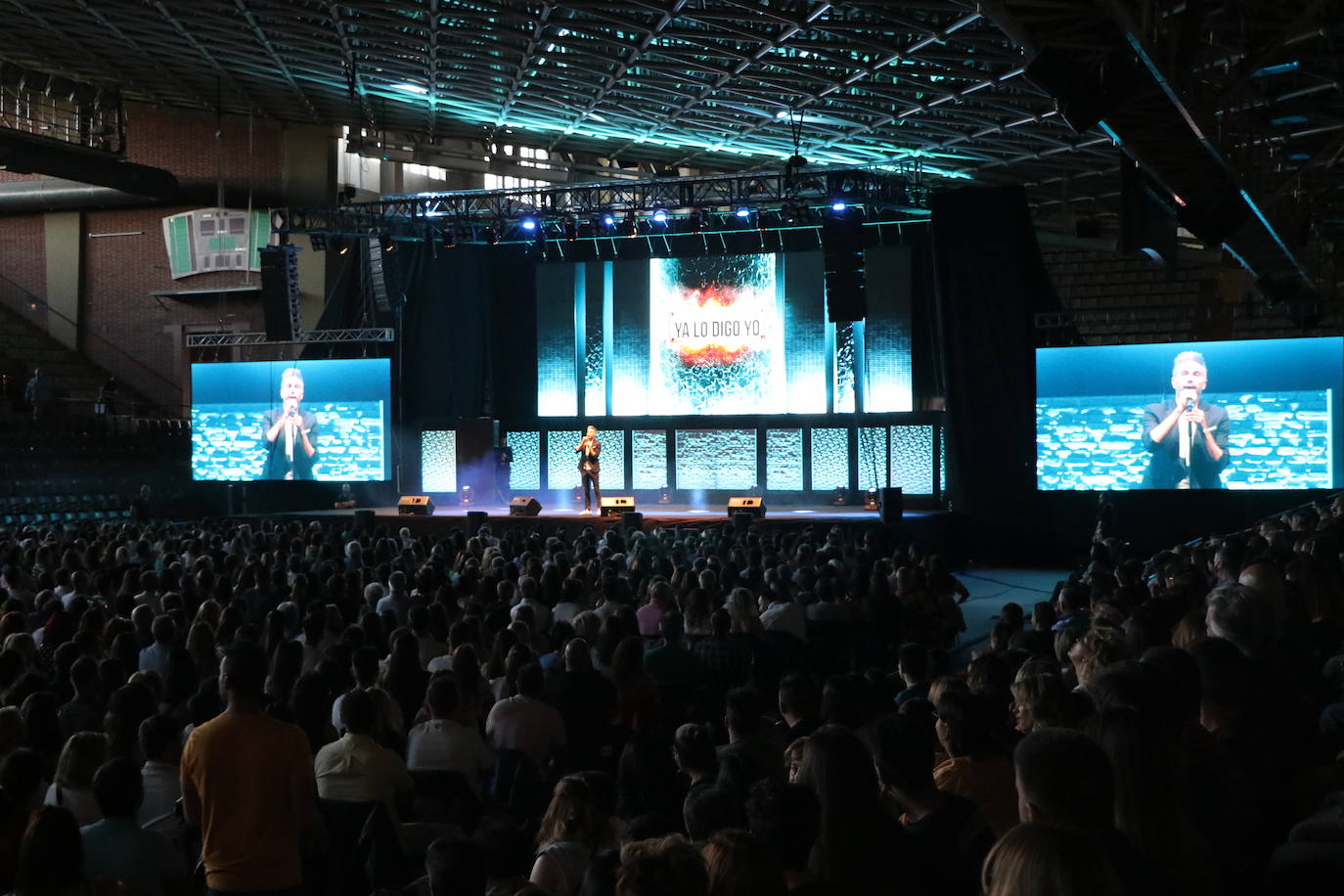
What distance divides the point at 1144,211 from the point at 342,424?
15.8 m

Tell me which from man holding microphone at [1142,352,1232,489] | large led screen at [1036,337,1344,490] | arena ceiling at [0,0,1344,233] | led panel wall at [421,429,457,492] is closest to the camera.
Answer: arena ceiling at [0,0,1344,233]

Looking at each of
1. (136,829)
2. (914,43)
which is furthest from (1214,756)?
(914,43)

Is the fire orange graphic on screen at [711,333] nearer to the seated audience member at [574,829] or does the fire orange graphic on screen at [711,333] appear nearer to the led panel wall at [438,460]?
the led panel wall at [438,460]

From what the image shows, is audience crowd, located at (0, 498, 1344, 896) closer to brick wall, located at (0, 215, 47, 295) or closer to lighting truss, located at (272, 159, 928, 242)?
lighting truss, located at (272, 159, 928, 242)

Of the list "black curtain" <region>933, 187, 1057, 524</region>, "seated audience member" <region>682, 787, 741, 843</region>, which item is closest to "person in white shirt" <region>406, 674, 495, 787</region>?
"seated audience member" <region>682, 787, 741, 843</region>

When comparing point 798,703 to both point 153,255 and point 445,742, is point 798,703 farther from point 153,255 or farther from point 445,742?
point 153,255

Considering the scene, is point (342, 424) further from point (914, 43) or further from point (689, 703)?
point (689, 703)

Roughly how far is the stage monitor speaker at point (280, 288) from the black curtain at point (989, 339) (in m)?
11.3

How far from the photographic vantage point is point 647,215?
20188mm

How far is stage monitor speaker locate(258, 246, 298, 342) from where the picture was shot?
21500 mm

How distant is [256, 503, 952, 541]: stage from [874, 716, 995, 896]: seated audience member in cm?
1443

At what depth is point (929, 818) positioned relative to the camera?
3297 millimetres

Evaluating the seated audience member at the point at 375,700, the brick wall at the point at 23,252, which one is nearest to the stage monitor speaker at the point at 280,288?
the brick wall at the point at 23,252

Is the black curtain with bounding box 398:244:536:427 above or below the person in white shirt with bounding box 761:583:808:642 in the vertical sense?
above
